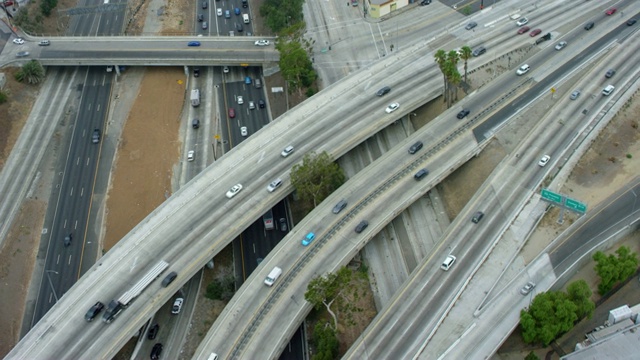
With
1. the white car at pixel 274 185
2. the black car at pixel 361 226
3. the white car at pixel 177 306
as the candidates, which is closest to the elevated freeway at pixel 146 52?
the white car at pixel 274 185

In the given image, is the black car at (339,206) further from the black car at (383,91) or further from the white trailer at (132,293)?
the black car at (383,91)

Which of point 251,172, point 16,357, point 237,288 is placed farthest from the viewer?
point 251,172

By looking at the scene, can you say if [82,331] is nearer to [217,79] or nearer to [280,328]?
[280,328]

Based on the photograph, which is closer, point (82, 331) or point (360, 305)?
point (82, 331)

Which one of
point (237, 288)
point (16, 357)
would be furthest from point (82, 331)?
point (237, 288)

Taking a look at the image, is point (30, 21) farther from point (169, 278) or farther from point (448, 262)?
point (448, 262)

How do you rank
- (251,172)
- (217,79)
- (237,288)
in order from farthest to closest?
(217,79) < (251,172) < (237,288)

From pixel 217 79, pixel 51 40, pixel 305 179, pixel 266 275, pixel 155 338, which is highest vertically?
pixel 51 40

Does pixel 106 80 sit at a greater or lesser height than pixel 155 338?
greater
